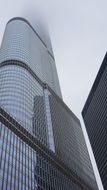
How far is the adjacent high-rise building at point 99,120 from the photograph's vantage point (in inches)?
5241

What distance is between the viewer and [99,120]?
14675 centimetres

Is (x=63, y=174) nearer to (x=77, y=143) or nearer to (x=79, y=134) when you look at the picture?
(x=77, y=143)

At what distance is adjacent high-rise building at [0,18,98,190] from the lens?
262 ft

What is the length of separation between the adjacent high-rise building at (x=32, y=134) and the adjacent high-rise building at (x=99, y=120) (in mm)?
10745

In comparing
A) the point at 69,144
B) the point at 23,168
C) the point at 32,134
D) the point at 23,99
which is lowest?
the point at 23,168

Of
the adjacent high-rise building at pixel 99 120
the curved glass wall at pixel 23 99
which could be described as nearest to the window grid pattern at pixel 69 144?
the curved glass wall at pixel 23 99

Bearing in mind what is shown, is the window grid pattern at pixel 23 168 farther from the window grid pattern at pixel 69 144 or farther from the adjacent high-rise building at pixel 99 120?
the adjacent high-rise building at pixel 99 120

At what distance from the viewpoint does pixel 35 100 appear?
439ft

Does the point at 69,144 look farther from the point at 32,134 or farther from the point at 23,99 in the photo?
the point at 32,134

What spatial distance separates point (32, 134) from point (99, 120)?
178ft

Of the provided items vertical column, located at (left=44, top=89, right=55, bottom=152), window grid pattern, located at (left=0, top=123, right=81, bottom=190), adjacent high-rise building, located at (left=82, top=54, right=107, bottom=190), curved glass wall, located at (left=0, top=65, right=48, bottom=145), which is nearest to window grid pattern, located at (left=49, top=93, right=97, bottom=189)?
vertical column, located at (left=44, top=89, right=55, bottom=152)

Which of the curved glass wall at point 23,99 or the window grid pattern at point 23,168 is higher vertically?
the curved glass wall at point 23,99

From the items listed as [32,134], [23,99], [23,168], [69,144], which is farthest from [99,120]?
[23,168]

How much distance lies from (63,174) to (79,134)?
2936 inches
